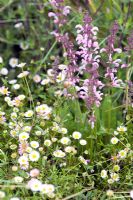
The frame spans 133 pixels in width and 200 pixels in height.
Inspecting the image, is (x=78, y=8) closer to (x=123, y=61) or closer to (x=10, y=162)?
(x=123, y=61)

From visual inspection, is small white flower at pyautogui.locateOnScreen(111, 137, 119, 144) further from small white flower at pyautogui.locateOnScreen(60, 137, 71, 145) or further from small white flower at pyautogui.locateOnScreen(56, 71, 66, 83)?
small white flower at pyautogui.locateOnScreen(56, 71, 66, 83)

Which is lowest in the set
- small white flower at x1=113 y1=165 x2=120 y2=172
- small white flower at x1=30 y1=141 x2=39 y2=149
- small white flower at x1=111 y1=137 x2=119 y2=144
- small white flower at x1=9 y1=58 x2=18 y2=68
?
small white flower at x1=113 y1=165 x2=120 y2=172

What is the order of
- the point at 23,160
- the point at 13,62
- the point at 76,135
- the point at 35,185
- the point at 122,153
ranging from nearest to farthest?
the point at 35,185, the point at 23,160, the point at 122,153, the point at 76,135, the point at 13,62

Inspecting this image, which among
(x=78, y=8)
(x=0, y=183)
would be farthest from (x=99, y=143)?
(x=78, y=8)

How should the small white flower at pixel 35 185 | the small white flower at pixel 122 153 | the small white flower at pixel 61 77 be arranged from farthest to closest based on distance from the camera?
the small white flower at pixel 61 77 → the small white flower at pixel 122 153 → the small white flower at pixel 35 185

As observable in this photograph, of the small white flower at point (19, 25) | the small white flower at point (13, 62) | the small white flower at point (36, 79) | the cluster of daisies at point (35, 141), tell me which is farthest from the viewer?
the small white flower at point (13, 62)

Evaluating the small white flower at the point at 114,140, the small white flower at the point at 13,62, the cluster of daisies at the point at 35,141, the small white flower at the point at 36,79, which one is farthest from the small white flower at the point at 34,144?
the small white flower at the point at 13,62

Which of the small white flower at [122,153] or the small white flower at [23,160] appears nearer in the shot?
the small white flower at [23,160]

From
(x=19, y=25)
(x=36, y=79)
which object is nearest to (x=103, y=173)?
(x=36, y=79)

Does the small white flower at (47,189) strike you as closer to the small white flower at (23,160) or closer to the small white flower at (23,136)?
the small white flower at (23,160)

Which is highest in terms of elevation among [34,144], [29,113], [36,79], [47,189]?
[36,79]

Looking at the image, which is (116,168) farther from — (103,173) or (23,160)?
(23,160)

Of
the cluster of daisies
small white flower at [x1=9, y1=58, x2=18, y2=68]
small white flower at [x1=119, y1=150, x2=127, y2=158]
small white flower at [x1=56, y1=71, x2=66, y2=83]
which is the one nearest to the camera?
the cluster of daisies

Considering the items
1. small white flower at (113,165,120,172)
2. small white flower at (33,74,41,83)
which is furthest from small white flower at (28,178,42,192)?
small white flower at (33,74,41,83)
